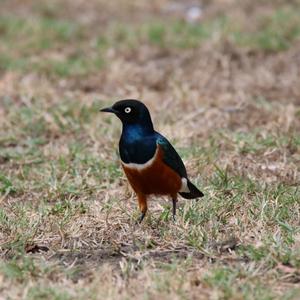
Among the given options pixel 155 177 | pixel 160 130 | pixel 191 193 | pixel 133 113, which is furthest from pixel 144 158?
pixel 160 130

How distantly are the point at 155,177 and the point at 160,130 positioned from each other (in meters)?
2.37

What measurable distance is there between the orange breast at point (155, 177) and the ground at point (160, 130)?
9.0 inches

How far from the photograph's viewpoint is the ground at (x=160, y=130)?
4785mm

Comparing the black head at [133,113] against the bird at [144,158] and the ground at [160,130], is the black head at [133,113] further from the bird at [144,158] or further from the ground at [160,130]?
the ground at [160,130]

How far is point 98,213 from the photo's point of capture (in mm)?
5918

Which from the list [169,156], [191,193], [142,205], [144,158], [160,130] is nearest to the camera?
[144,158]

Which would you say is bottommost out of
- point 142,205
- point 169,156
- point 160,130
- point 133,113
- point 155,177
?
point 160,130

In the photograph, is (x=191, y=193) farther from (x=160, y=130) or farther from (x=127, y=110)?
(x=160, y=130)

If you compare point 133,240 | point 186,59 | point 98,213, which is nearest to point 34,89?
point 186,59

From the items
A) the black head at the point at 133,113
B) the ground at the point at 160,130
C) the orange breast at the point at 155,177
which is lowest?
the ground at the point at 160,130

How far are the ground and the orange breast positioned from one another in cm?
23

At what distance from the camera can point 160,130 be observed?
7.94 m

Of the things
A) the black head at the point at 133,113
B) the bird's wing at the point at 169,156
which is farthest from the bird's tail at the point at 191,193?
the black head at the point at 133,113

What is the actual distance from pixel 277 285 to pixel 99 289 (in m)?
0.96
